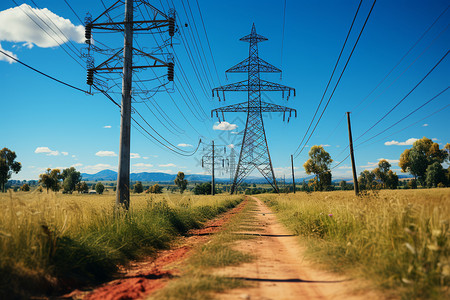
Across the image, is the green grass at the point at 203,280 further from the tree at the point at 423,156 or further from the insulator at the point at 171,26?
the tree at the point at 423,156

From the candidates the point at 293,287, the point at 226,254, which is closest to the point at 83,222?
the point at 226,254

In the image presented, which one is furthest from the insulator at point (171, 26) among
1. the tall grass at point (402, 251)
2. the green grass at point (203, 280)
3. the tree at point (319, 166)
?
the tree at point (319, 166)

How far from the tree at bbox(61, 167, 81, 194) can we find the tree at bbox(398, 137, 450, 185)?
118514mm

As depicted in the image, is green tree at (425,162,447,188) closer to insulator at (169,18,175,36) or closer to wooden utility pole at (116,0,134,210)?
insulator at (169,18,175,36)

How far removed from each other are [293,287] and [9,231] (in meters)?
5.32

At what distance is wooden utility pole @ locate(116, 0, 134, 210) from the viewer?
1034 centimetres

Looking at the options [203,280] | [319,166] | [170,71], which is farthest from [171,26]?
[319,166]

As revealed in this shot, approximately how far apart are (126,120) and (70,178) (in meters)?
103

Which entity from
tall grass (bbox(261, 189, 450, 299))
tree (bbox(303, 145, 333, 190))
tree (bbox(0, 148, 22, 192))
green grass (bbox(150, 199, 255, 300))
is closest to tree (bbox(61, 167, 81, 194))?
tree (bbox(0, 148, 22, 192))

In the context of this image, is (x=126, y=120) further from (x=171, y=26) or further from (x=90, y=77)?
(x=171, y=26)

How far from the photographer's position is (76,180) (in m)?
99.4

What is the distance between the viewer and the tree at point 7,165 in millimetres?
62072

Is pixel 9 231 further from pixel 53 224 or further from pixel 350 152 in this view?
pixel 350 152

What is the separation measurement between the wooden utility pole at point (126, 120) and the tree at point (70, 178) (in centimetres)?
10015
